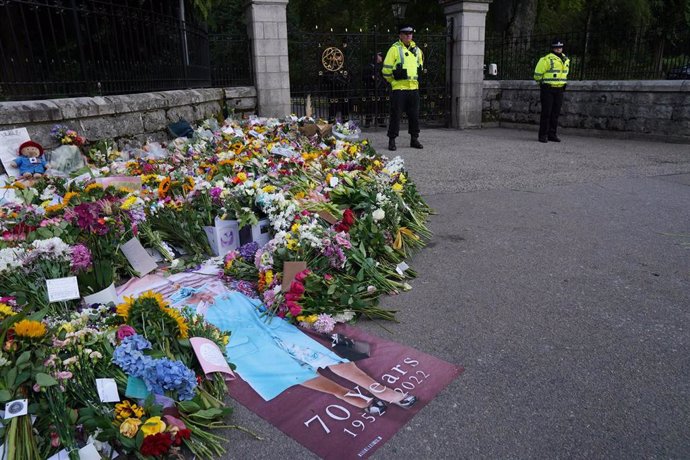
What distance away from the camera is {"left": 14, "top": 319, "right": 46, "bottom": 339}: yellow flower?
8.29 feet

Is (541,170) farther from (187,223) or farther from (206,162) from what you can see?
(187,223)

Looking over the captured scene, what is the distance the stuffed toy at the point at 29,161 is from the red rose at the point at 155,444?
15.0 ft

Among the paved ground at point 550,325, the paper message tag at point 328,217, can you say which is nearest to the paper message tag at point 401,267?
the paved ground at point 550,325

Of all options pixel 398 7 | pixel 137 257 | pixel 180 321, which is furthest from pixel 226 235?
pixel 398 7

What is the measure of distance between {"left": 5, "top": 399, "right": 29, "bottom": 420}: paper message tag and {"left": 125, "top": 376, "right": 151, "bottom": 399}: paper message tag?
1.35ft

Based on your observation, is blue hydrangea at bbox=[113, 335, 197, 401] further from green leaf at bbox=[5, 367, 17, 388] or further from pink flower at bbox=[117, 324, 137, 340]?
green leaf at bbox=[5, 367, 17, 388]

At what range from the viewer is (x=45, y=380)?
7.68 feet

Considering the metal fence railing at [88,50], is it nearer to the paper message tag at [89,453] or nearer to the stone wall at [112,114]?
the stone wall at [112,114]

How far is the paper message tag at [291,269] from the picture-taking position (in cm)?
387

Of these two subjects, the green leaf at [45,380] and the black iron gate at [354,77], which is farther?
the black iron gate at [354,77]

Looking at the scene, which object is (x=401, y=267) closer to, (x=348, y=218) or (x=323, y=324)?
(x=348, y=218)

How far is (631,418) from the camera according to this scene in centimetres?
263

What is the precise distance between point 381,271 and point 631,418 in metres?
2.16

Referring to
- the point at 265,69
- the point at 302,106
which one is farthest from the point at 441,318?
the point at 302,106
